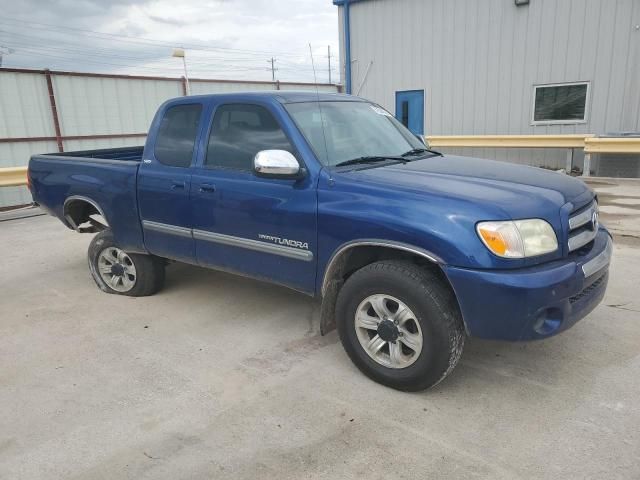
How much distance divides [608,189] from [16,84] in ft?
39.7

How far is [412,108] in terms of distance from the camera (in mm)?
14094

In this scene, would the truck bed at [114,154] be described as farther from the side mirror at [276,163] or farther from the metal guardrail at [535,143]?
the metal guardrail at [535,143]

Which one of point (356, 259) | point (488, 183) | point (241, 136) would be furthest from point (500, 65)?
point (356, 259)

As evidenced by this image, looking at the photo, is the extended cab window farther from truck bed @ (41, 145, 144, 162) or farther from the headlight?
truck bed @ (41, 145, 144, 162)

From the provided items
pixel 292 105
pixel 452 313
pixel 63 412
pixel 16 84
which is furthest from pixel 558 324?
pixel 16 84

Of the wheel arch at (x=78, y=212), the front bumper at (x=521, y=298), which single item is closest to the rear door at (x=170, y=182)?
the wheel arch at (x=78, y=212)

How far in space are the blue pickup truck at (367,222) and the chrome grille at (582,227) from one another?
0.01m

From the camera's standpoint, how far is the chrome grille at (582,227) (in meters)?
3.07

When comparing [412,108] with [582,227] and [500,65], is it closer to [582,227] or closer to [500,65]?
[500,65]

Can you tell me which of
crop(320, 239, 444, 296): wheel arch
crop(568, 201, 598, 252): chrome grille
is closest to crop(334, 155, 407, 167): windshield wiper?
crop(320, 239, 444, 296): wheel arch

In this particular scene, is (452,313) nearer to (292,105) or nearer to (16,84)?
(292,105)

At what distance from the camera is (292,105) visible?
3830mm

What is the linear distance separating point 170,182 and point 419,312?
2.38m

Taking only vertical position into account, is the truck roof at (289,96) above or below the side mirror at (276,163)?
above
